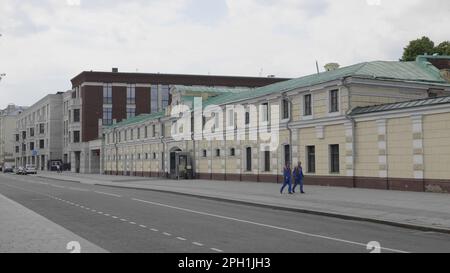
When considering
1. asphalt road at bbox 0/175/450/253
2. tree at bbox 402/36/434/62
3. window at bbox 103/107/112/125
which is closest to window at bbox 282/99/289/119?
asphalt road at bbox 0/175/450/253

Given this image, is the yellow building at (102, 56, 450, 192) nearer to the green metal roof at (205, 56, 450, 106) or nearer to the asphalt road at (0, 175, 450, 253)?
the green metal roof at (205, 56, 450, 106)

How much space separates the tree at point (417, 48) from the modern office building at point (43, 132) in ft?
247

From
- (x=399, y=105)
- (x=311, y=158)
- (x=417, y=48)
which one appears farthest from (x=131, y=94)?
(x=399, y=105)

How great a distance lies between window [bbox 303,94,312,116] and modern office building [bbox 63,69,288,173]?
190 ft

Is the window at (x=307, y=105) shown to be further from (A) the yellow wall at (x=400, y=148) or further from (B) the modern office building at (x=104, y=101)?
(B) the modern office building at (x=104, y=101)

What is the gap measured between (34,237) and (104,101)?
272 ft

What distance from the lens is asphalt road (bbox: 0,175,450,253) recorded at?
11.5m

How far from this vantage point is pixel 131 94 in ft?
314

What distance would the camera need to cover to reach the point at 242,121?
146ft

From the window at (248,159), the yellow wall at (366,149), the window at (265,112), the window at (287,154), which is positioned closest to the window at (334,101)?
the yellow wall at (366,149)

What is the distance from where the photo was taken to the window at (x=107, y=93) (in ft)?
307

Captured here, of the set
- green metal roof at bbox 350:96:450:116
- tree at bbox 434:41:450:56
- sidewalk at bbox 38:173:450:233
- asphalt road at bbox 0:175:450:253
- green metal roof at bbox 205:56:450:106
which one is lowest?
asphalt road at bbox 0:175:450:253
